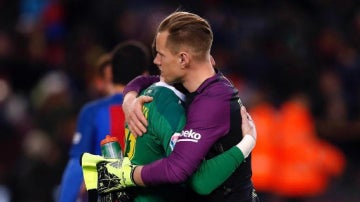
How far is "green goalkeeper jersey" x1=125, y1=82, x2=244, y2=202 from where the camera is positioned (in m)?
4.31

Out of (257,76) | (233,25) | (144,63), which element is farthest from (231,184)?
(233,25)

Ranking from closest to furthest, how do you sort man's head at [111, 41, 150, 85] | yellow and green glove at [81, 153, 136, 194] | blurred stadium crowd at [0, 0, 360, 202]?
yellow and green glove at [81, 153, 136, 194] → man's head at [111, 41, 150, 85] → blurred stadium crowd at [0, 0, 360, 202]

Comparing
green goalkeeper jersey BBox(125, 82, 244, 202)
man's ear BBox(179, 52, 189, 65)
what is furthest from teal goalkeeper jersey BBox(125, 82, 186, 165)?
man's ear BBox(179, 52, 189, 65)

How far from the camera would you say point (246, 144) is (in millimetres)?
4434

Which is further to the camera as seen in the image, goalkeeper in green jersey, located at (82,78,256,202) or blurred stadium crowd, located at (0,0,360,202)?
blurred stadium crowd, located at (0,0,360,202)

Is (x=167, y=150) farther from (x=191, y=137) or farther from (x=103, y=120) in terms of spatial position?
(x=103, y=120)

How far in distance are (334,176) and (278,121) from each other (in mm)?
1232

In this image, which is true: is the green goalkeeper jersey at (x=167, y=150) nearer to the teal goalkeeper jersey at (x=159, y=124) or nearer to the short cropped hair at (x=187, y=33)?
the teal goalkeeper jersey at (x=159, y=124)

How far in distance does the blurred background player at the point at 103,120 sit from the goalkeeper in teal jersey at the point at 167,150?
114 cm

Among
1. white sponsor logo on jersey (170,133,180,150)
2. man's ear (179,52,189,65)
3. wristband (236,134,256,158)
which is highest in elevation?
man's ear (179,52,189,65)

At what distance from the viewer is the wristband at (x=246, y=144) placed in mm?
4403

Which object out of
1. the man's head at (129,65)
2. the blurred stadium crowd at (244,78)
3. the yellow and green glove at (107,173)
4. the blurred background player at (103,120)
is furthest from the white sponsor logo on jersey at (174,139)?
the blurred stadium crowd at (244,78)

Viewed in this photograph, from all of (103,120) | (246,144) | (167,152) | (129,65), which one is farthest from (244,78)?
(167,152)

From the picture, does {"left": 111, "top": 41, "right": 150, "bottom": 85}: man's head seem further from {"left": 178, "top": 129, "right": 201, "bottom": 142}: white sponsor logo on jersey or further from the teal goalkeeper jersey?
{"left": 178, "top": 129, "right": 201, "bottom": 142}: white sponsor logo on jersey
